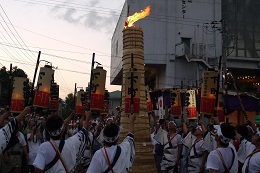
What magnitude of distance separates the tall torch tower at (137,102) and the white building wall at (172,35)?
2140 cm

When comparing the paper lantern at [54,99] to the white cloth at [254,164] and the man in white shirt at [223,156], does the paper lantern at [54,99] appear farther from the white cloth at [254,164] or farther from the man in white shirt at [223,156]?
the white cloth at [254,164]

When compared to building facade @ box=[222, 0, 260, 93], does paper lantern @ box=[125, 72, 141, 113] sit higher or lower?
lower

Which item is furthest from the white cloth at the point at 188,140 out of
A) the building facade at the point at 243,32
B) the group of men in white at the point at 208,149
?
the building facade at the point at 243,32

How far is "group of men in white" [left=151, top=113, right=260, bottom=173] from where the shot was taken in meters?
5.02

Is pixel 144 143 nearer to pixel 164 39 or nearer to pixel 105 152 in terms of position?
pixel 105 152

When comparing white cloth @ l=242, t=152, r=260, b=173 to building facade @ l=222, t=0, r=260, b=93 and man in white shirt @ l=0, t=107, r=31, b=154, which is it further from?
building facade @ l=222, t=0, r=260, b=93

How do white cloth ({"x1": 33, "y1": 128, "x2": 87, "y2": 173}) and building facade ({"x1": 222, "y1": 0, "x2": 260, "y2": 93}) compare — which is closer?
white cloth ({"x1": 33, "y1": 128, "x2": 87, "y2": 173})

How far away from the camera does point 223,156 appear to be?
5000 mm

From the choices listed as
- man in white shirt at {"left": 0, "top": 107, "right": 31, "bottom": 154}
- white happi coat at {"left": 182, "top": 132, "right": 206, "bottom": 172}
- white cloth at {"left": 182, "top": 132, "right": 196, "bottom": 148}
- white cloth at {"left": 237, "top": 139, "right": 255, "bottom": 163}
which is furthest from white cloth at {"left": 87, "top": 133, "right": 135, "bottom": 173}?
white cloth at {"left": 182, "top": 132, "right": 196, "bottom": 148}

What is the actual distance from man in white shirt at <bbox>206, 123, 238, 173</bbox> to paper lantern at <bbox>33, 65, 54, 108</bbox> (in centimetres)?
562

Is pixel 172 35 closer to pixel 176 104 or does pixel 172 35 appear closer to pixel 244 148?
pixel 176 104

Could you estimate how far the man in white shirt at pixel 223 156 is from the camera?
16.2ft

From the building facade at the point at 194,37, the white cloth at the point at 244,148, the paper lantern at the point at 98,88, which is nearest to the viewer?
the white cloth at the point at 244,148

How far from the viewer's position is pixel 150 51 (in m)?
30.7
